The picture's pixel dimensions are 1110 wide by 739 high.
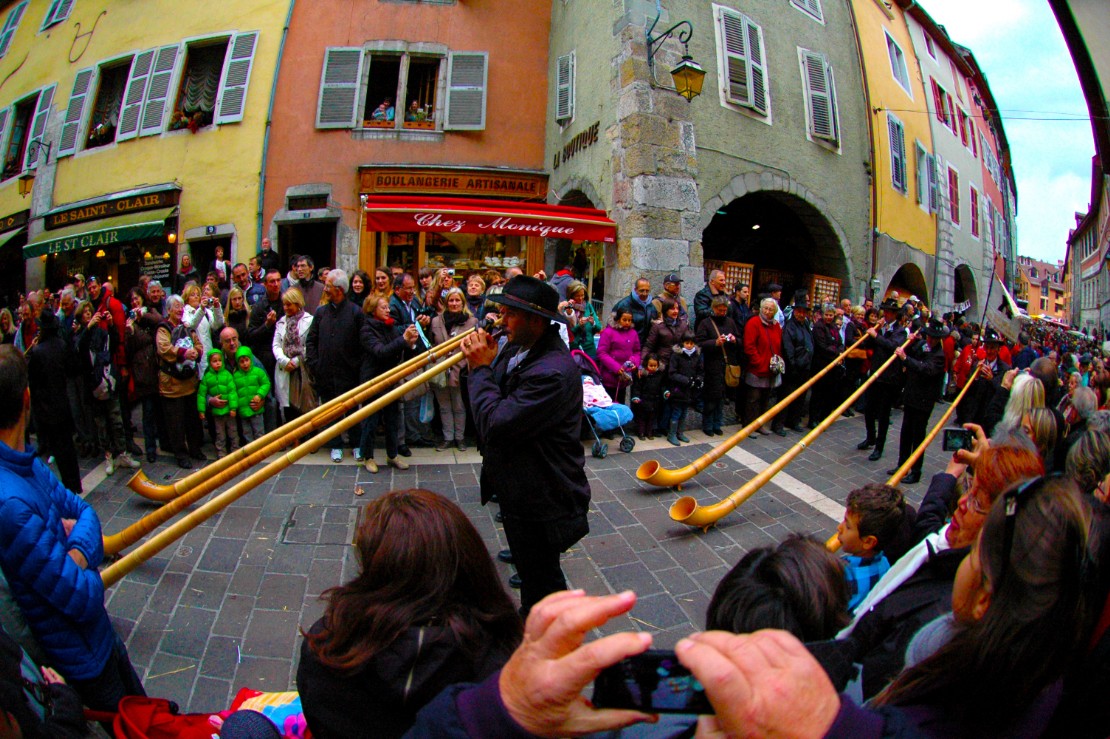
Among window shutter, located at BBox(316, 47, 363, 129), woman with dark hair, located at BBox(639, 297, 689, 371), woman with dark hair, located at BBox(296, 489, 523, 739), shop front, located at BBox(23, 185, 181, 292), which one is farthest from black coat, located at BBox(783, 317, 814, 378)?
shop front, located at BBox(23, 185, 181, 292)

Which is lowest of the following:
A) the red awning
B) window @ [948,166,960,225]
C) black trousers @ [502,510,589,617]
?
black trousers @ [502,510,589,617]

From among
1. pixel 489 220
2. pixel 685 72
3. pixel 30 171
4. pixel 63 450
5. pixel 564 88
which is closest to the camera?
pixel 63 450

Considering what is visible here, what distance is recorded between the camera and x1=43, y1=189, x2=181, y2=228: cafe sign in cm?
1209

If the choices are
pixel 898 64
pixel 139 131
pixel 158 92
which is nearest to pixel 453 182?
pixel 158 92

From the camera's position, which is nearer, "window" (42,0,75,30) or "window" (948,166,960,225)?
"window" (42,0,75,30)

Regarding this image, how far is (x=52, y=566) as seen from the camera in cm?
177

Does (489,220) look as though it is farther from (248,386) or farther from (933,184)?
(933,184)

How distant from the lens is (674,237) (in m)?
9.03

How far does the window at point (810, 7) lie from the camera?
1156 cm

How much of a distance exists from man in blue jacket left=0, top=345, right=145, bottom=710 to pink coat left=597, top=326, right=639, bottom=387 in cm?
540

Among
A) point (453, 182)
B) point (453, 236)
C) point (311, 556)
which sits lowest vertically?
point (311, 556)

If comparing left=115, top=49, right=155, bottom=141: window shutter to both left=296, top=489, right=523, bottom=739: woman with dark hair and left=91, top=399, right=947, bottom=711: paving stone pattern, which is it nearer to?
left=91, top=399, right=947, bottom=711: paving stone pattern

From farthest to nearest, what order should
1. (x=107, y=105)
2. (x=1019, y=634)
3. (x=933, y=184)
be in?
1. (x=933, y=184)
2. (x=107, y=105)
3. (x=1019, y=634)

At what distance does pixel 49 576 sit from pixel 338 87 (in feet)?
40.5
